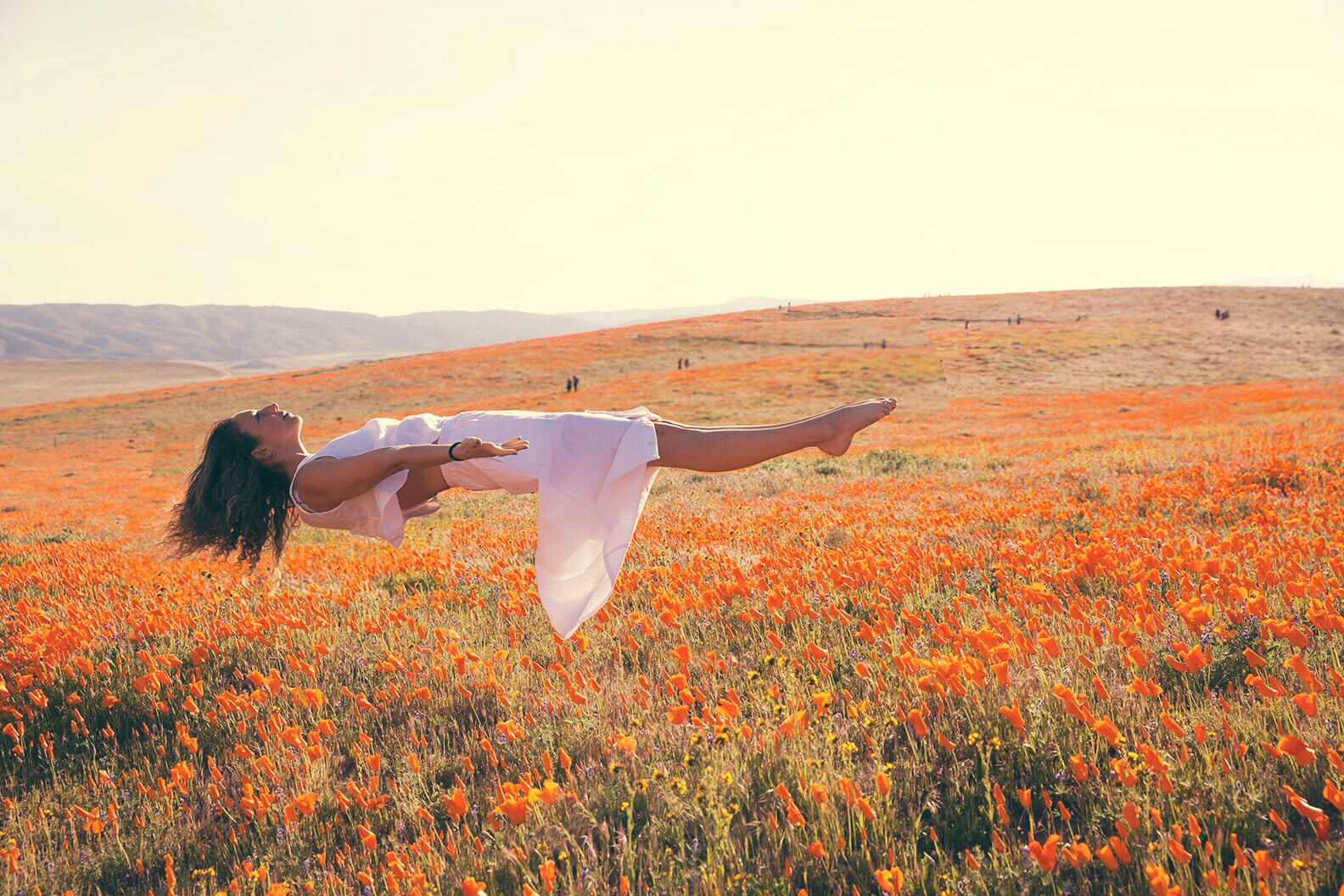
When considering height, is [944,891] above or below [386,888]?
above

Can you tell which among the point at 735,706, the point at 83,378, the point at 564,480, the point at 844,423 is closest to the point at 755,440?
the point at 844,423

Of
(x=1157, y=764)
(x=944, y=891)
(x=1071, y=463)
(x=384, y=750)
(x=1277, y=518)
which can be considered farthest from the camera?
(x=1071, y=463)

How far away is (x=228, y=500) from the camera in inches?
197

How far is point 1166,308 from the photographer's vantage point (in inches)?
2948

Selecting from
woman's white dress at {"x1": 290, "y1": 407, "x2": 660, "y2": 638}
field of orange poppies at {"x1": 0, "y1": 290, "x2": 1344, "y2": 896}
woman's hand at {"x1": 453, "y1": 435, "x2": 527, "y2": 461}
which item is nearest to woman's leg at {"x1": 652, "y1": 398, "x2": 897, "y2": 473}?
woman's white dress at {"x1": 290, "y1": 407, "x2": 660, "y2": 638}

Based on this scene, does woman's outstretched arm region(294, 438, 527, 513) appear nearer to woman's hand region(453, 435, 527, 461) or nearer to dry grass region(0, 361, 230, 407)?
woman's hand region(453, 435, 527, 461)

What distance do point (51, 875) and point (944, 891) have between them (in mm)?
2972

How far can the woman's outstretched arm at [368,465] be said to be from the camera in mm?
4078

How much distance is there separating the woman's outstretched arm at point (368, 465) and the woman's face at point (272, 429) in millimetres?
514

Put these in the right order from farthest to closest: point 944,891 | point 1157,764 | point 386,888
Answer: point 386,888 → point 1157,764 → point 944,891

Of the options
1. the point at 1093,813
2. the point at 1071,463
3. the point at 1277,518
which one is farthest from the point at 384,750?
the point at 1071,463

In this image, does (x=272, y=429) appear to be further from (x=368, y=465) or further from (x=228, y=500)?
(x=368, y=465)

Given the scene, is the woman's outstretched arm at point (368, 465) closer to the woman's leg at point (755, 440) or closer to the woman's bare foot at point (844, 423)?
the woman's leg at point (755, 440)

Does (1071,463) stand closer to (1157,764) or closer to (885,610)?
(885,610)
